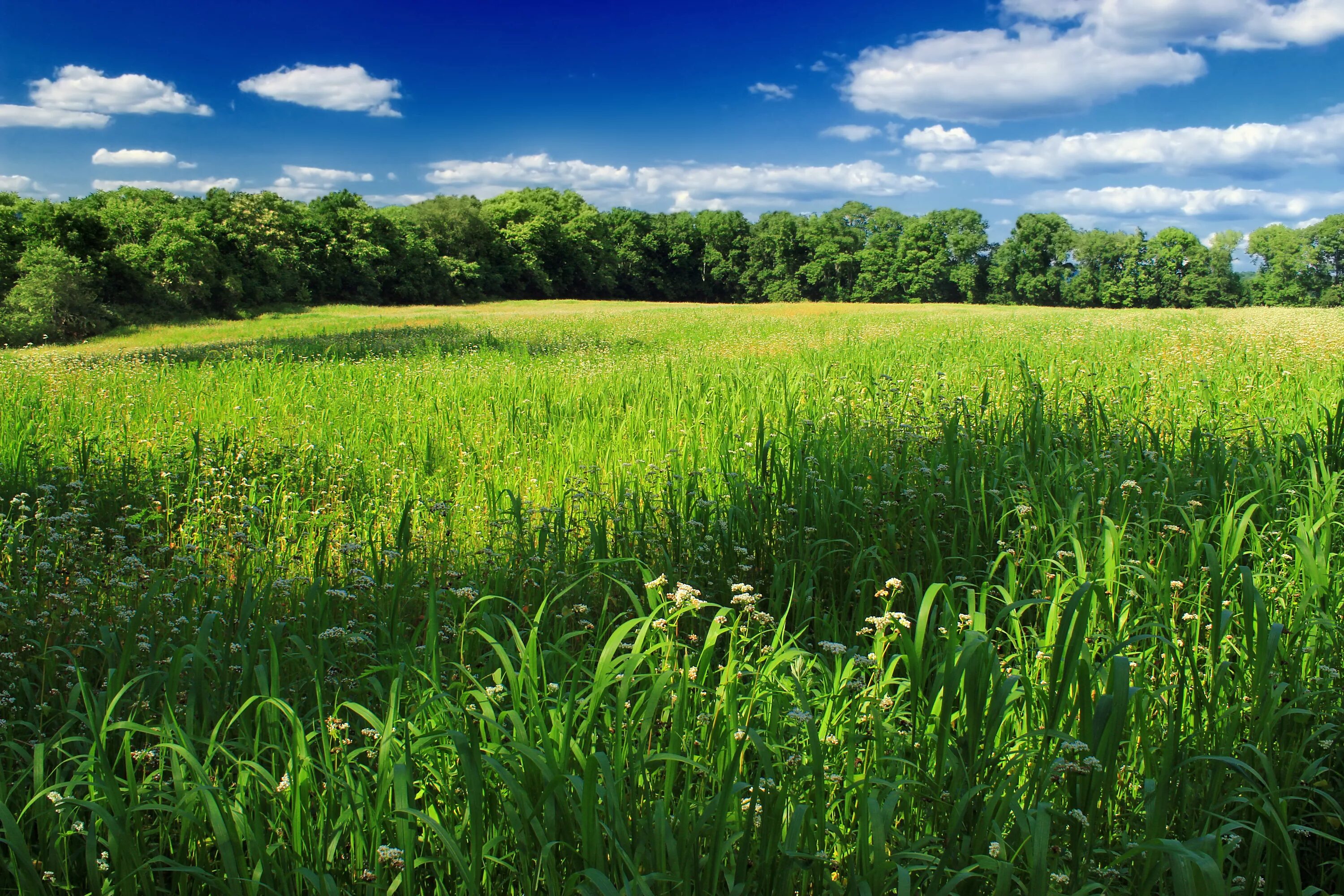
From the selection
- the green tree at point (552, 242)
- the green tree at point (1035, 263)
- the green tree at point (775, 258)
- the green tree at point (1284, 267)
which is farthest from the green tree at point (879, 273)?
the green tree at point (1284, 267)

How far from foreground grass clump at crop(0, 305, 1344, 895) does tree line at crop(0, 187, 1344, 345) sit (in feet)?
103

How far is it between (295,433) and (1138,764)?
6878 millimetres

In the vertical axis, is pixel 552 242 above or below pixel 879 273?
above

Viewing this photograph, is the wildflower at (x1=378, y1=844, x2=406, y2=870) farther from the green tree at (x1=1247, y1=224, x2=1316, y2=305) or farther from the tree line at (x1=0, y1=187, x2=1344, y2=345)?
the green tree at (x1=1247, y1=224, x2=1316, y2=305)

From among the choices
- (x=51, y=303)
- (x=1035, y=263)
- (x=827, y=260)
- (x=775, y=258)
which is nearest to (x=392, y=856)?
(x=51, y=303)

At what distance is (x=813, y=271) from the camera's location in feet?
279

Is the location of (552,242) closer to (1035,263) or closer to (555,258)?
(555,258)

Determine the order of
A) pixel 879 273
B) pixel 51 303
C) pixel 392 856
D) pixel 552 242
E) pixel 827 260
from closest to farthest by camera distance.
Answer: pixel 392 856
pixel 51 303
pixel 552 242
pixel 879 273
pixel 827 260

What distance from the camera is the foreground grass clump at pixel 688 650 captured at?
176 cm

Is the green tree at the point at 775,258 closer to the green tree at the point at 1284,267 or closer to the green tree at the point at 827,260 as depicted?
the green tree at the point at 827,260

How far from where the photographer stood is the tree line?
3559 centimetres

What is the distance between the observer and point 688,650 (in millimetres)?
2592

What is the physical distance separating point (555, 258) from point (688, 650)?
72.1 m

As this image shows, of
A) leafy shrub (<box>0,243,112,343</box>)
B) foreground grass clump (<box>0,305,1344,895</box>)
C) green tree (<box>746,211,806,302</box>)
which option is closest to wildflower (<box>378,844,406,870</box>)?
foreground grass clump (<box>0,305,1344,895</box>)
